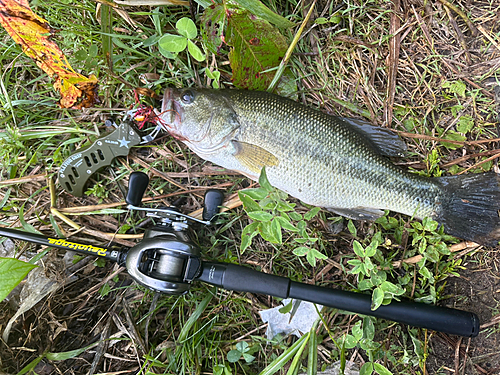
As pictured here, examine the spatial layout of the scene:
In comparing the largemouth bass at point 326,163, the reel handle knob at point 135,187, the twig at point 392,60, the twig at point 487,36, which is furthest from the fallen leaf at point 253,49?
the twig at point 487,36

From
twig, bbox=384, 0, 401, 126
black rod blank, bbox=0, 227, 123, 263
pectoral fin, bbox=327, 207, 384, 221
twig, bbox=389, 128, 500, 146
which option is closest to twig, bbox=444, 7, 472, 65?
twig, bbox=384, 0, 401, 126

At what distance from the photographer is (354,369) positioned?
2.67m

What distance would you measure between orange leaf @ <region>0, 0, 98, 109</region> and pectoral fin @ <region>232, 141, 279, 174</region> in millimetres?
1385

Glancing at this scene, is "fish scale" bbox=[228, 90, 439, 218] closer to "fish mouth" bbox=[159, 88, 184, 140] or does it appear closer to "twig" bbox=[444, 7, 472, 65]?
"fish mouth" bbox=[159, 88, 184, 140]

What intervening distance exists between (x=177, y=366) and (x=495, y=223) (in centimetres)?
285

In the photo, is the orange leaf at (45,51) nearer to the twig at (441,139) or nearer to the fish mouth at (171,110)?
the fish mouth at (171,110)

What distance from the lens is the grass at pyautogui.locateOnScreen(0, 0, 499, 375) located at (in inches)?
105

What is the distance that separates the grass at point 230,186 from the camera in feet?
8.79

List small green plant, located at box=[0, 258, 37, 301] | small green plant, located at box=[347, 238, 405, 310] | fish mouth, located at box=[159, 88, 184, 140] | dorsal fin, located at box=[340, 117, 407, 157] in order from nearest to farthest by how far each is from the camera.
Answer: small green plant, located at box=[0, 258, 37, 301] → small green plant, located at box=[347, 238, 405, 310] → fish mouth, located at box=[159, 88, 184, 140] → dorsal fin, located at box=[340, 117, 407, 157]

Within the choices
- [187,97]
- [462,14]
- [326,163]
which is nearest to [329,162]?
[326,163]

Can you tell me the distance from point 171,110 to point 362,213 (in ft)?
5.78

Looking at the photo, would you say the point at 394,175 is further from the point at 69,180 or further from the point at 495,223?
the point at 69,180

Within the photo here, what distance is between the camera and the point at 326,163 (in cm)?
254

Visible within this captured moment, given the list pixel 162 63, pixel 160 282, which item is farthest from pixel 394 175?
pixel 162 63
